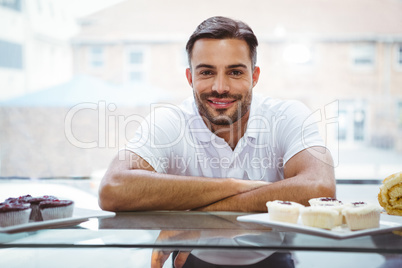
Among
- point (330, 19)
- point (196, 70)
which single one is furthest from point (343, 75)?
point (196, 70)

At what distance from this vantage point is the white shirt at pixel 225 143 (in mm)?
1902

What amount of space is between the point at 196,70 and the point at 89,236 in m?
1.06

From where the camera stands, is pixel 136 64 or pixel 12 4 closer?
pixel 12 4

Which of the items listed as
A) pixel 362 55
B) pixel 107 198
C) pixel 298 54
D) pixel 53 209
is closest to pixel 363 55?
pixel 362 55

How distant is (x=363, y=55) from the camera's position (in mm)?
12859

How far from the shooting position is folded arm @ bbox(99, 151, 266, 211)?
1435 millimetres

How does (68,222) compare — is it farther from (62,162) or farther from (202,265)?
(62,162)

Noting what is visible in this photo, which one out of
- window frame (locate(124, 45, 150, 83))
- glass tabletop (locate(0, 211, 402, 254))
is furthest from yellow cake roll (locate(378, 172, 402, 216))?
window frame (locate(124, 45, 150, 83))

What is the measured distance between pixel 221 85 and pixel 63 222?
3.15ft

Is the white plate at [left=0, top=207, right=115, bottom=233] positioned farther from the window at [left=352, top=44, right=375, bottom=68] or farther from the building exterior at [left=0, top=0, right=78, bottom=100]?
the window at [left=352, top=44, right=375, bottom=68]

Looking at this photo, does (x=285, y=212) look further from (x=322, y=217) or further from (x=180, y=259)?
(x=180, y=259)

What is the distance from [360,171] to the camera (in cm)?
1109

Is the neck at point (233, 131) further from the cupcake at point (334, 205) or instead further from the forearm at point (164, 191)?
the cupcake at point (334, 205)

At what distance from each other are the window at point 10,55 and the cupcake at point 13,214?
1292cm
